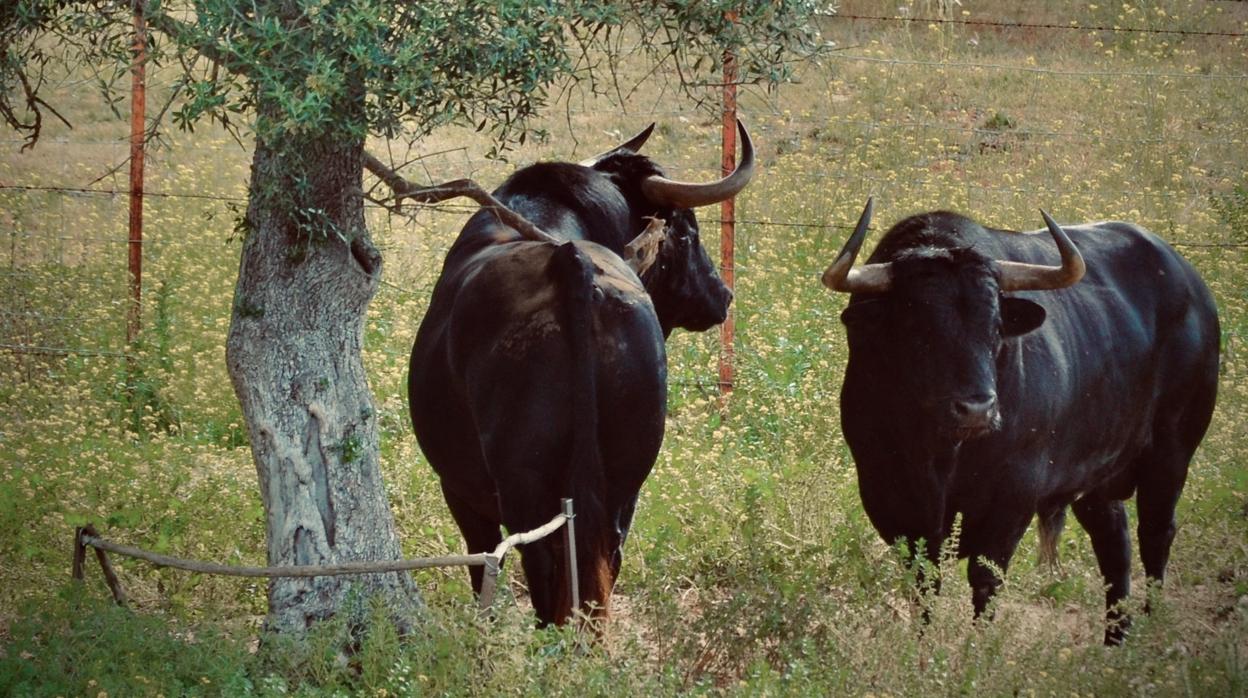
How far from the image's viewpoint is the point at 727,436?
30.2ft

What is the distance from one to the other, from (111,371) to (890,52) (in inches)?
388

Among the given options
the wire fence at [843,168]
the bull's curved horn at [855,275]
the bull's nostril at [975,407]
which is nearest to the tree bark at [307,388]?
the bull's curved horn at [855,275]

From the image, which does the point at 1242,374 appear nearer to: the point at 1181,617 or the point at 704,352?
the point at 704,352

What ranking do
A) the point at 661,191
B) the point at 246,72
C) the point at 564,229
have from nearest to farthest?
the point at 246,72, the point at 564,229, the point at 661,191

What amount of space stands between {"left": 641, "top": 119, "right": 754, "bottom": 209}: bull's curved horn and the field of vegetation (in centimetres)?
51

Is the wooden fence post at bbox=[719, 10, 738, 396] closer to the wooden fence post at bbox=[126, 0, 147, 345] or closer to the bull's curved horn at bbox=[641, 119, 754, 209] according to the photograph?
the bull's curved horn at bbox=[641, 119, 754, 209]

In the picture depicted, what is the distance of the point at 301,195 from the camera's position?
17.1 feet

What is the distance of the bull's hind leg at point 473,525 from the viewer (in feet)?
19.8

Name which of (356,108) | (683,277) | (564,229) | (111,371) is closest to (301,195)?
(356,108)

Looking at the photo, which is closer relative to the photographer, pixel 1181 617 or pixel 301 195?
pixel 301 195

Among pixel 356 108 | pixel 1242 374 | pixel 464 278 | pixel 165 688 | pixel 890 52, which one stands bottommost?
pixel 165 688

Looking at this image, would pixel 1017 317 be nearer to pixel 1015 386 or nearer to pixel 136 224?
→ pixel 1015 386

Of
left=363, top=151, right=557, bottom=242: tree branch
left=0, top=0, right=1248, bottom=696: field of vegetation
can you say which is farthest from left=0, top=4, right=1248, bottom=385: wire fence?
left=363, top=151, right=557, bottom=242: tree branch

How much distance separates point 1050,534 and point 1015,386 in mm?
1256
